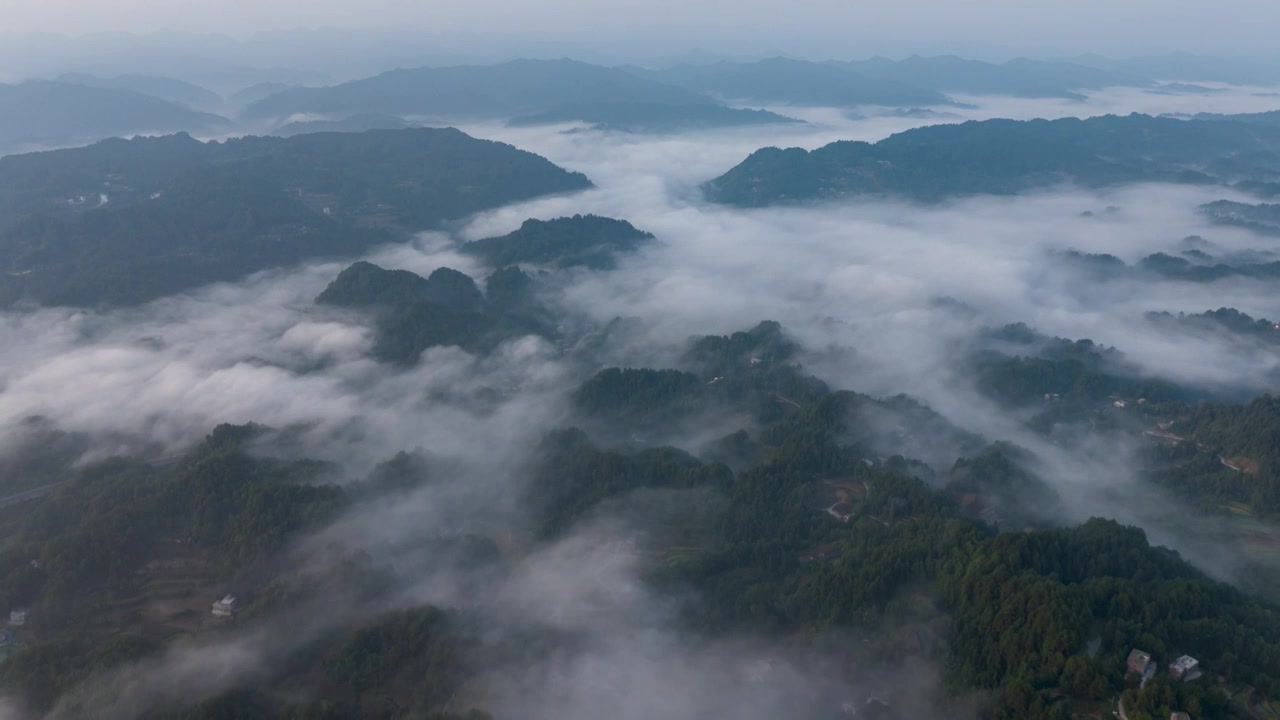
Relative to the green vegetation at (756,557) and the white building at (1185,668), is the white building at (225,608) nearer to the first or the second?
the green vegetation at (756,557)

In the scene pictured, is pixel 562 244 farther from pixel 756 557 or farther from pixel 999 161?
pixel 999 161

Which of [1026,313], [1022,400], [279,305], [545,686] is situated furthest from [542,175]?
[545,686]

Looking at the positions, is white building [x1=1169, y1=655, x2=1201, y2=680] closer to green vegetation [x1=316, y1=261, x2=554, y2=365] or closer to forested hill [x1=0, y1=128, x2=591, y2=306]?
green vegetation [x1=316, y1=261, x2=554, y2=365]

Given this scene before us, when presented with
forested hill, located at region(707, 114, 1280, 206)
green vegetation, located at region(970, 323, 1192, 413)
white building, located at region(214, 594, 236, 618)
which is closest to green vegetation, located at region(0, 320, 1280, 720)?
green vegetation, located at region(970, 323, 1192, 413)

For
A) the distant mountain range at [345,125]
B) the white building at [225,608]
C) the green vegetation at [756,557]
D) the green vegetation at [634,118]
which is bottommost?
the white building at [225,608]

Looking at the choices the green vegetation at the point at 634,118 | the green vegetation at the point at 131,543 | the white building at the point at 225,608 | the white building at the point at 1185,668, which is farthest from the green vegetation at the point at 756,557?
the green vegetation at the point at 634,118

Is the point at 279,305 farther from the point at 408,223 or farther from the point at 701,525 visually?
the point at 701,525

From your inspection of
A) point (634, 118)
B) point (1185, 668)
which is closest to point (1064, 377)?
point (1185, 668)
